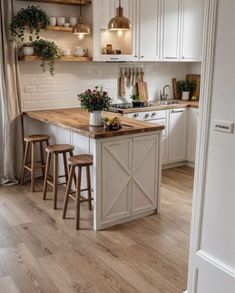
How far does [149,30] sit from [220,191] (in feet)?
11.5

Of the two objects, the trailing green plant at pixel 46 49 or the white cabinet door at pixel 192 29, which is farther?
the white cabinet door at pixel 192 29

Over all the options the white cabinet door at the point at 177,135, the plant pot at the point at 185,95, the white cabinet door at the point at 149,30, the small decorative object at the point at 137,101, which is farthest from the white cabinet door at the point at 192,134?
Result: the white cabinet door at the point at 149,30

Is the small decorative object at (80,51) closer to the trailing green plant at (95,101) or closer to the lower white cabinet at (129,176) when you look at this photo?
the trailing green plant at (95,101)

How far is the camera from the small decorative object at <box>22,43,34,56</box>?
14.0 ft

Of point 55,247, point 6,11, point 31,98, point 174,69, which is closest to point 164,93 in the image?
point 174,69

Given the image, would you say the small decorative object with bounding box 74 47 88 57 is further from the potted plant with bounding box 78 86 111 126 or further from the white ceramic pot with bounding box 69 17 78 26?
the potted plant with bounding box 78 86 111 126

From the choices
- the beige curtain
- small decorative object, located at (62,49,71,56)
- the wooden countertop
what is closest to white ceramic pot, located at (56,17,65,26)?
small decorative object, located at (62,49,71,56)

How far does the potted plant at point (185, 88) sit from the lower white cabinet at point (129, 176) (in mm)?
2366

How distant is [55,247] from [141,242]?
0.76 metres

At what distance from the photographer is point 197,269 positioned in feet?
7.23

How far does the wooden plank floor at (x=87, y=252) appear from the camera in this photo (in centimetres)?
256

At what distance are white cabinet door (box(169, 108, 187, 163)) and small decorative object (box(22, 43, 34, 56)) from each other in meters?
2.12

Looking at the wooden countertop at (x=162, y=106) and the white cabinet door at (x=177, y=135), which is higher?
the wooden countertop at (x=162, y=106)

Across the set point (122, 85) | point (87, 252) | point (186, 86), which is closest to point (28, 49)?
point (122, 85)
